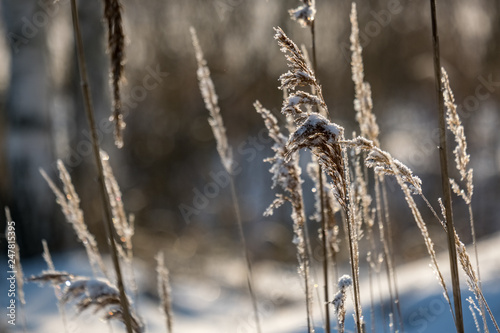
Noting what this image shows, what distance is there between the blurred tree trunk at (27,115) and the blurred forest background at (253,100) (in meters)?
1.91

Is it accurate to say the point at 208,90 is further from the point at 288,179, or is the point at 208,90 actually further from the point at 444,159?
the point at 444,159

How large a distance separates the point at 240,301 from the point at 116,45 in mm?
5743

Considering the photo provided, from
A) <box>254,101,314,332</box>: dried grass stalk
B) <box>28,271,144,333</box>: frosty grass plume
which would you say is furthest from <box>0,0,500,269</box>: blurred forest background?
<box>28,271,144,333</box>: frosty grass plume

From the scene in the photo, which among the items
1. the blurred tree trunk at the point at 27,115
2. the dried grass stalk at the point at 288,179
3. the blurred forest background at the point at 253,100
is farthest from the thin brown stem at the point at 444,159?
the blurred forest background at the point at 253,100

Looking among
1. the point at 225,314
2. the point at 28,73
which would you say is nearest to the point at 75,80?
the point at 28,73

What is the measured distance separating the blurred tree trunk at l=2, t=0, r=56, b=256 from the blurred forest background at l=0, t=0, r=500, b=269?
191cm

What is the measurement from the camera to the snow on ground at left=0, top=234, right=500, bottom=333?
10.0 ft

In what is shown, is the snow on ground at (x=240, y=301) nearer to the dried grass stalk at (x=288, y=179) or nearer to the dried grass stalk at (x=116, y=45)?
the dried grass stalk at (x=288, y=179)

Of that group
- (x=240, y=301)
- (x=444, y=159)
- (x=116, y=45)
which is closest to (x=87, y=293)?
(x=116, y=45)

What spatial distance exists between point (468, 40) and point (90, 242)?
1158 centimetres

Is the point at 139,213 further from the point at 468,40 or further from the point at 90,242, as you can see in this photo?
the point at 90,242

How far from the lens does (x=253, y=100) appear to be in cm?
1271

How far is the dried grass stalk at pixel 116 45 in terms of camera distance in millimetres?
1008

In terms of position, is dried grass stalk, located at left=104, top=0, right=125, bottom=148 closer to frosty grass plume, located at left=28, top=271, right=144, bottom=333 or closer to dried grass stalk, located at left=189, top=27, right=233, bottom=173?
frosty grass plume, located at left=28, top=271, right=144, bottom=333
